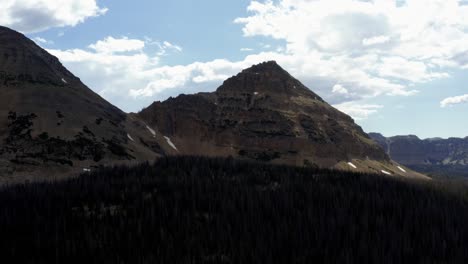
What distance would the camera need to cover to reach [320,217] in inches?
308

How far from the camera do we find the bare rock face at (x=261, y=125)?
11769 cm

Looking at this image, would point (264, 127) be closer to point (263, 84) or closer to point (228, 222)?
point (263, 84)

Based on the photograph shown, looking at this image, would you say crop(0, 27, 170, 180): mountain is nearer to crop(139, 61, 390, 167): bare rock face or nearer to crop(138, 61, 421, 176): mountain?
crop(139, 61, 390, 167): bare rock face

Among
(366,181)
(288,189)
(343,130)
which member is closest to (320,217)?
(288,189)

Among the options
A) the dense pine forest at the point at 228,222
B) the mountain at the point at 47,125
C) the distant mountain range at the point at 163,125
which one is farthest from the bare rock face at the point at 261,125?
the dense pine forest at the point at 228,222

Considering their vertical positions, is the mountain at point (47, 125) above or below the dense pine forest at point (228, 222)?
above

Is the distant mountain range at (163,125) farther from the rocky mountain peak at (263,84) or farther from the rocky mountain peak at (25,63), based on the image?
the rocky mountain peak at (263,84)

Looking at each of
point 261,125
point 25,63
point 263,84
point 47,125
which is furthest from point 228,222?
point 263,84

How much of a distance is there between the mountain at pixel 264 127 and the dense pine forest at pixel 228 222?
96.5 metres

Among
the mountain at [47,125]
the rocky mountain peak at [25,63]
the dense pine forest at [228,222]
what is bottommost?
the dense pine forest at [228,222]

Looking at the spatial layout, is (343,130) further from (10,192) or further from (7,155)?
(10,192)

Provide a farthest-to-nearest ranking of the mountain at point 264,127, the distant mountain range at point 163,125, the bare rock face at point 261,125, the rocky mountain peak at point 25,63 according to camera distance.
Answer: the bare rock face at point 261,125
the mountain at point 264,127
the rocky mountain peak at point 25,63
the distant mountain range at point 163,125

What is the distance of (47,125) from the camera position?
63.2 m

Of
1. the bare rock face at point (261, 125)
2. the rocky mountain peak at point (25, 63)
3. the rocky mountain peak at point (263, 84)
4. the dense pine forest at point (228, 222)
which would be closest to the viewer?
the dense pine forest at point (228, 222)
